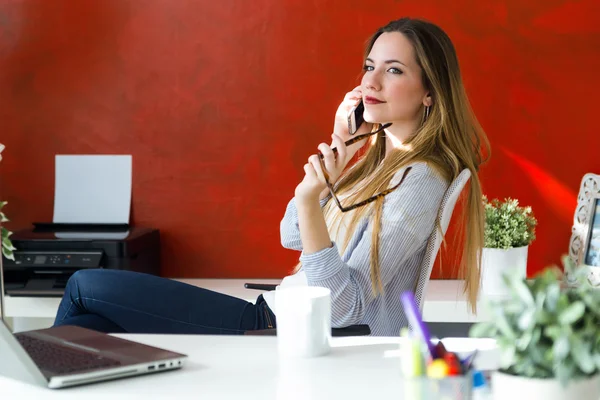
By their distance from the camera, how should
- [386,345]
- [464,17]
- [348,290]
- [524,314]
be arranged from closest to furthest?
[524,314], [386,345], [348,290], [464,17]

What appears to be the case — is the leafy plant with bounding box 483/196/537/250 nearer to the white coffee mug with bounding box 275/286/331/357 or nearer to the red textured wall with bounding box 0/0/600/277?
the red textured wall with bounding box 0/0/600/277

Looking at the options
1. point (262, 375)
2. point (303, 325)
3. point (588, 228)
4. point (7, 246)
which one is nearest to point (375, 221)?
point (303, 325)

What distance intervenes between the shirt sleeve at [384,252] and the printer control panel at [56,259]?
1.47 meters

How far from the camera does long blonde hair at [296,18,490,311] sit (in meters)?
2.25

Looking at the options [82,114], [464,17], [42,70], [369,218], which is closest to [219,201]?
[82,114]

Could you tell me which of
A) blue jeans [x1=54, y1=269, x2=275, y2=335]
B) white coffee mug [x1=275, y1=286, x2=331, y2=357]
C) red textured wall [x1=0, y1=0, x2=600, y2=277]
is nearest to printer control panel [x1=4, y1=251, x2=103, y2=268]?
red textured wall [x1=0, y1=0, x2=600, y2=277]

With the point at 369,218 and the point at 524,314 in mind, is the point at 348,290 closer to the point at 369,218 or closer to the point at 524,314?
the point at 369,218

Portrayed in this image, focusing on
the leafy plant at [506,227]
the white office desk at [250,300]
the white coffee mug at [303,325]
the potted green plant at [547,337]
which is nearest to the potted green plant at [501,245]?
the leafy plant at [506,227]

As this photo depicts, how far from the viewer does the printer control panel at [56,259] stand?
3.29 meters

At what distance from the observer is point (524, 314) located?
1012 millimetres

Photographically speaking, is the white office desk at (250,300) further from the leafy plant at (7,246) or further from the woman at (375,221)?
the woman at (375,221)

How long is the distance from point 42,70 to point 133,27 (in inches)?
17.7

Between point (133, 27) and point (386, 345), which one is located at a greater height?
point (133, 27)

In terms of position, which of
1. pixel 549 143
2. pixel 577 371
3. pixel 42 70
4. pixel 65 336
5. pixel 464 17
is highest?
pixel 464 17
